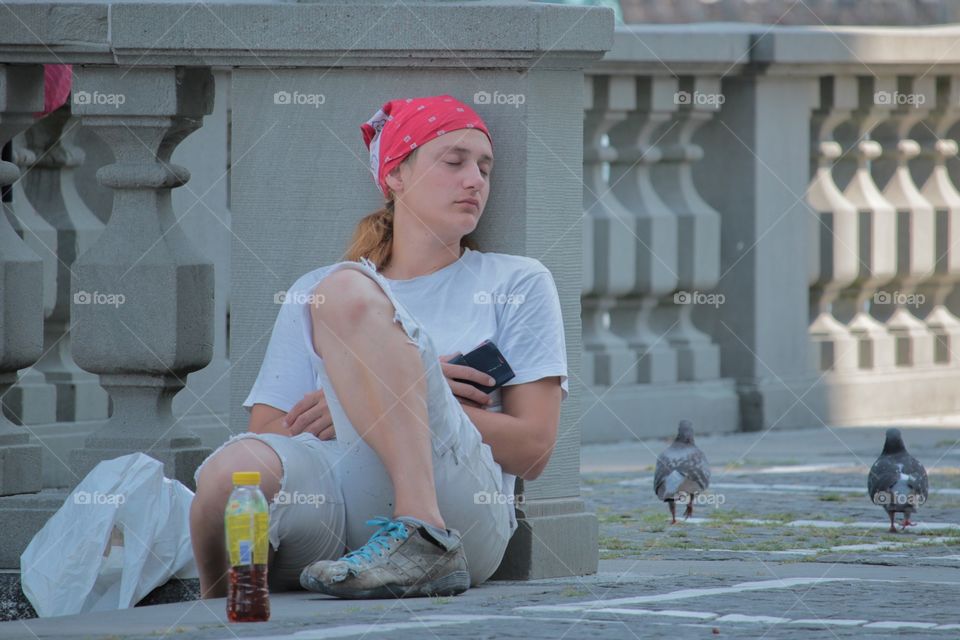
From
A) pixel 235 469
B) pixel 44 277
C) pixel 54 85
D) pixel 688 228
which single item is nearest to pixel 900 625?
pixel 235 469

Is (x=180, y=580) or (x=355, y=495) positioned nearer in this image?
(x=355, y=495)

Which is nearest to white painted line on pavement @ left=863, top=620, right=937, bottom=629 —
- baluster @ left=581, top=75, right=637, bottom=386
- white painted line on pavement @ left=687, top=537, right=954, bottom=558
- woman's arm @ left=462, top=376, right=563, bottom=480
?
woman's arm @ left=462, top=376, right=563, bottom=480

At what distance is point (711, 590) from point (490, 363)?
27.8 inches

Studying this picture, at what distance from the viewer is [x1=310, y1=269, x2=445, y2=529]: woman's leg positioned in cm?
441

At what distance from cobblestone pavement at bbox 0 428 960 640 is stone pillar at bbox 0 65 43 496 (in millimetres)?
1578

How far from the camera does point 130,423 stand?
18.1 ft

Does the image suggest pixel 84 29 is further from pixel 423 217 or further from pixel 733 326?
pixel 733 326

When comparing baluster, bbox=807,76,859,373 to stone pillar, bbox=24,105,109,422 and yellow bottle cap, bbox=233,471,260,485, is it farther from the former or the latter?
yellow bottle cap, bbox=233,471,260,485

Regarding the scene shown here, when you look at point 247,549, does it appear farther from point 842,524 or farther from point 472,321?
point 842,524

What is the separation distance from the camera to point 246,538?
4.11m

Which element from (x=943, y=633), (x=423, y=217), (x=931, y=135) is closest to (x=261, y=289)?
(x=423, y=217)

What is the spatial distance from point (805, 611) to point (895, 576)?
2.71 ft

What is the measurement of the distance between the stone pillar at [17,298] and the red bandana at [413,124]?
4.12 ft

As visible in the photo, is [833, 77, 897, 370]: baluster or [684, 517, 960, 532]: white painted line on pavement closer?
[684, 517, 960, 532]: white painted line on pavement
